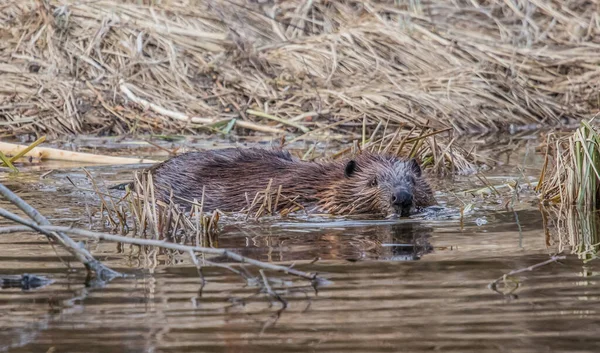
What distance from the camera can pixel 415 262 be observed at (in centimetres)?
462

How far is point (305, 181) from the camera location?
6.95m

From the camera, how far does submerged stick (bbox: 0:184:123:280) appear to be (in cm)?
412

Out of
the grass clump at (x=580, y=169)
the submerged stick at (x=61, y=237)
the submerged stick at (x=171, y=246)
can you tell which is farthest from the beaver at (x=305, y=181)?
the submerged stick at (x=171, y=246)

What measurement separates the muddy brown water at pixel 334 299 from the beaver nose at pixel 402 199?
2.01ft

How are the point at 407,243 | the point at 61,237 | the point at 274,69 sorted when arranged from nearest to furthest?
the point at 61,237
the point at 407,243
the point at 274,69

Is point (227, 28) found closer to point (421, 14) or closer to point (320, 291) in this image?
point (421, 14)

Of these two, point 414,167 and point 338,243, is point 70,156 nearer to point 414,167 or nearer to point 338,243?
point 414,167

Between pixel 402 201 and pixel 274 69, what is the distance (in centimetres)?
641

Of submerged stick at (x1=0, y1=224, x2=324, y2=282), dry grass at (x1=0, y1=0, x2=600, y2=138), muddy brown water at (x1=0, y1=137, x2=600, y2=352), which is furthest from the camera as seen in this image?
dry grass at (x1=0, y1=0, x2=600, y2=138)

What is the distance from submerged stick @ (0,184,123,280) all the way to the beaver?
7.94 feet

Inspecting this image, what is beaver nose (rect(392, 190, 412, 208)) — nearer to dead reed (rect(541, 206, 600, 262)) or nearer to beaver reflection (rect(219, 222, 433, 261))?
beaver reflection (rect(219, 222, 433, 261))

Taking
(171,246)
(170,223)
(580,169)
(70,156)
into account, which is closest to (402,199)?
(580,169)

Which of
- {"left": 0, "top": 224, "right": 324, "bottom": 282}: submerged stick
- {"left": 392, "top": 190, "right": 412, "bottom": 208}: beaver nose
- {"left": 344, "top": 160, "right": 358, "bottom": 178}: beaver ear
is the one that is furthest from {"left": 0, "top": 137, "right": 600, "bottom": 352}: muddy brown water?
{"left": 344, "top": 160, "right": 358, "bottom": 178}: beaver ear

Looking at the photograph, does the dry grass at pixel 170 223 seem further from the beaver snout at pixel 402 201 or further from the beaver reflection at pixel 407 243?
the beaver snout at pixel 402 201
